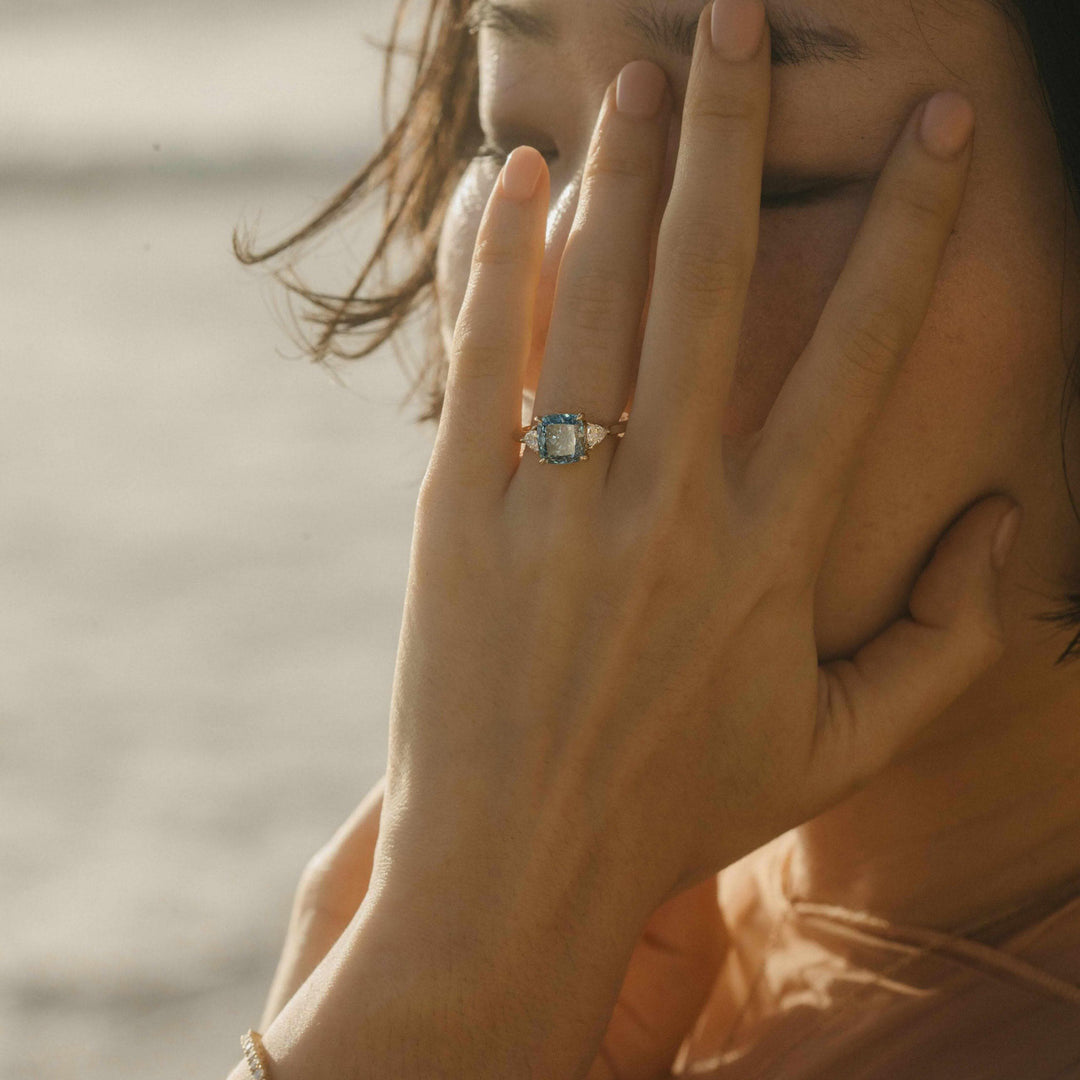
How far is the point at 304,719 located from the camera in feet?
12.0

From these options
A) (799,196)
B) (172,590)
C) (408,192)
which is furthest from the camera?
(172,590)

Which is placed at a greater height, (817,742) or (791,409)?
(791,409)

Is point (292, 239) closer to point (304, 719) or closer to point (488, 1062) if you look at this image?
point (488, 1062)

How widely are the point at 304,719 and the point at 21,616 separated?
1101mm

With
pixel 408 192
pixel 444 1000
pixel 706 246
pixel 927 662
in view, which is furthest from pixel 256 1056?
pixel 408 192

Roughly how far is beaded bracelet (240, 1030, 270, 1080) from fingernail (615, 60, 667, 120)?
0.98 metres

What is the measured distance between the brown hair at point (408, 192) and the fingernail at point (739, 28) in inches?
27.9

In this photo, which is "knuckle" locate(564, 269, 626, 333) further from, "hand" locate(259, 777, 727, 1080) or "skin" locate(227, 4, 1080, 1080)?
"hand" locate(259, 777, 727, 1080)

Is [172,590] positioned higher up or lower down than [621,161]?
higher up

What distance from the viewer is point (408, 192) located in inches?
80.0

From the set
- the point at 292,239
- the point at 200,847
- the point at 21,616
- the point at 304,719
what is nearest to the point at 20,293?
the point at 21,616

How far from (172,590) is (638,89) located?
11.1 ft

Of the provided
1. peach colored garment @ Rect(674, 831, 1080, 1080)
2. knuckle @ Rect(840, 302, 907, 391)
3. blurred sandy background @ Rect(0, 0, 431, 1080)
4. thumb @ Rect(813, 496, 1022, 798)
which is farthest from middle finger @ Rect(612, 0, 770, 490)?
blurred sandy background @ Rect(0, 0, 431, 1080)

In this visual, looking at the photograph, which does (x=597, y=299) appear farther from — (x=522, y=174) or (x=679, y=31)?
(x=679, y=31)
